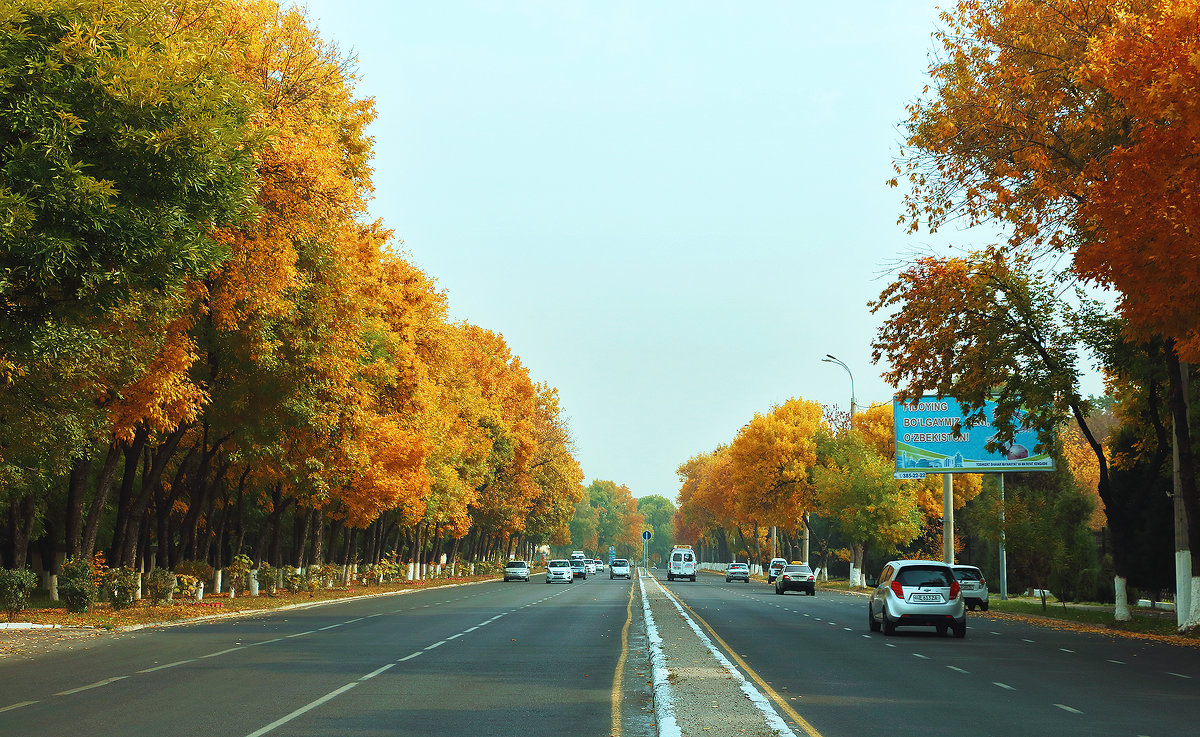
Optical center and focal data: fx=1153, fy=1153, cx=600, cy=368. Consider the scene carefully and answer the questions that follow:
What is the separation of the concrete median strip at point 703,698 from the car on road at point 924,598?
7.98 metres

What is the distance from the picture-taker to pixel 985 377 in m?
31.9

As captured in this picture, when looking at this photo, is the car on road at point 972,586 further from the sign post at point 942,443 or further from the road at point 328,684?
the road at point 328,684

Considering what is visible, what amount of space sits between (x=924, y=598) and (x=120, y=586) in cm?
2078

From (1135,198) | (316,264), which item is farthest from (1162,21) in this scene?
(316,264)

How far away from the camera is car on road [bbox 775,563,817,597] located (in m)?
60.6

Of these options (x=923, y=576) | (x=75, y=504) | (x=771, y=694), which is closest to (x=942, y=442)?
(x=923, y=576)

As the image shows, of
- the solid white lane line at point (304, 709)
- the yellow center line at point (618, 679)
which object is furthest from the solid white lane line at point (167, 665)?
the yellow center line at point (618, 679)

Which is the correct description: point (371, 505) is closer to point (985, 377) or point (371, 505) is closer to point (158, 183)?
point (985, 377)

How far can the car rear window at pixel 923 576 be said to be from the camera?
26375 millimetres

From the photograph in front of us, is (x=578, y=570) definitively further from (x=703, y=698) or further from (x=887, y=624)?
(x=703, y=698)

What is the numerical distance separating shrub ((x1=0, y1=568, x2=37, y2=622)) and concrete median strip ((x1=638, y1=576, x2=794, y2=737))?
16.1m

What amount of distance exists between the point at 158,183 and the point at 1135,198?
15.4 m

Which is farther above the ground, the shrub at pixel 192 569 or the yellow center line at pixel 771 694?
the shrub at pixel 192 569

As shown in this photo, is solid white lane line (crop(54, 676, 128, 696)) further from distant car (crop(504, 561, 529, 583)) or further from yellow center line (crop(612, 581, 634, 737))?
distant car (crop(504, 561, 529, 583))
